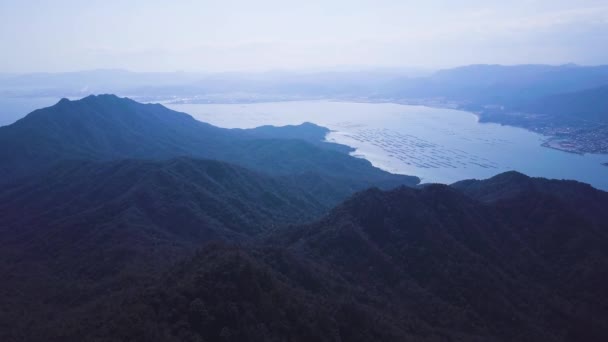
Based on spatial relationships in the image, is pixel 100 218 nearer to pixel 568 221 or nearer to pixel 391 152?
pixel 568 221

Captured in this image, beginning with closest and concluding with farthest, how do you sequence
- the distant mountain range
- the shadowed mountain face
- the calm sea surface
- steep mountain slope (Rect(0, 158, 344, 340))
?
1. the shadowed mountain face
2. the distant mountain range
3. steep mountain slope (Rect(0, 158, 344, 340))
4. the calm sea surface

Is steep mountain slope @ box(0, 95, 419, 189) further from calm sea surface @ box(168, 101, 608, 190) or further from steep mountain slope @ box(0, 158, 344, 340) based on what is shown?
steep mountain slope @ box(0, 158, 344, 340)

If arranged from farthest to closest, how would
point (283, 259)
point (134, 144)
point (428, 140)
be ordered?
point (428, 140)
point (134, 144)
point (283, 259)

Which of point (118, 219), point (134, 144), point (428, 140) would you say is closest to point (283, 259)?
point (118, 219)

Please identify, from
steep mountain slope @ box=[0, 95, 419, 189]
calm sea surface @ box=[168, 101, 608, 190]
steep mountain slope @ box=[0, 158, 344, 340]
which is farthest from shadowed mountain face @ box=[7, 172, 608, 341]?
calm sea surface @ box=[168, 101, 608, 190]

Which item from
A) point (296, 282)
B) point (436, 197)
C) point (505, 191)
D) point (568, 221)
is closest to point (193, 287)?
point (296, 282)

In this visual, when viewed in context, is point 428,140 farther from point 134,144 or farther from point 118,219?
point 118,219
